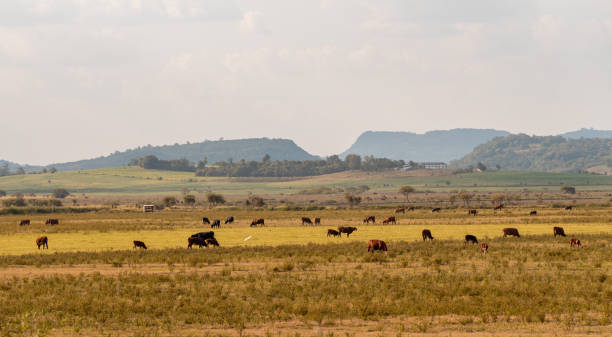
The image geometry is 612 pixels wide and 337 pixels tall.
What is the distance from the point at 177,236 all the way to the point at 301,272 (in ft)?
91.7

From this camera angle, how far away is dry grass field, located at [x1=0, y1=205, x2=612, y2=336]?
21.4 m

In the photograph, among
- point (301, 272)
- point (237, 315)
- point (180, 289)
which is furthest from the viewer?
point (301, 272)

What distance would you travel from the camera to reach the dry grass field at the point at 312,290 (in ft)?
70.2

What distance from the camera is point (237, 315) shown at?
2272 cm

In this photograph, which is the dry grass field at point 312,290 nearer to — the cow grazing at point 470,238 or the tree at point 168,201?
the cow grazing at point 470,238

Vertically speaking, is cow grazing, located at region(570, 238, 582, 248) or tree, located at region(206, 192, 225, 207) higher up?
cow grazing, located at region(570, 238, 582, 248)


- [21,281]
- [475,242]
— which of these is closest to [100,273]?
[21,281]

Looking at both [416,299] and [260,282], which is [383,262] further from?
[416,299]

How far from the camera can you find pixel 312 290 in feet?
88.9

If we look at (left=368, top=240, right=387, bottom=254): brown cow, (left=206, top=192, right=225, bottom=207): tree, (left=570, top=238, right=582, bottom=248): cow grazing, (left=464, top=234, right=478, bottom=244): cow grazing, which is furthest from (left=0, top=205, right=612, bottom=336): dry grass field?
(left=206, top=192, right=225, bottom=207): tree

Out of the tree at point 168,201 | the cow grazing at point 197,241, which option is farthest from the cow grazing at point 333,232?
the tree at point 168,201

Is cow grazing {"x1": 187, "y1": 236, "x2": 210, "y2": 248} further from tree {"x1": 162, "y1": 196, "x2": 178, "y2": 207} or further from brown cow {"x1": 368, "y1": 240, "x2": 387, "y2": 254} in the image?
tree {"x1": 162, "y1": 196, "x2": 178, "y2": 207}

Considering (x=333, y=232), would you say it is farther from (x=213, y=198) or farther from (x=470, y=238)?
(x=213, y=198)

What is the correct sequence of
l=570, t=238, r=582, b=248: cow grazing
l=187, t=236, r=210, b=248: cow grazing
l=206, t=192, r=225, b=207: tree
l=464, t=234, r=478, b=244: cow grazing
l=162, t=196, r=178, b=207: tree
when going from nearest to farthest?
l=570, t=238, r=582, b=248: cow grazing → l=464, t=234, r=478, b=244: cow grazing → l=187, t=236, r=210, b=248: cow grazing → l=162, t=196, r=178, b=207: tree → l=206, t=192, r=225, b=207: tree
